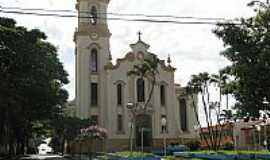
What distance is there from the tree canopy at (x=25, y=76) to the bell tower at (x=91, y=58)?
2016 centimetres

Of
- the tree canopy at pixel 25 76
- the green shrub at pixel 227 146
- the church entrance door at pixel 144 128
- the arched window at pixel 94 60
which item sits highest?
the arched window at pixel 94 60

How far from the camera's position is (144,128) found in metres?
69.2

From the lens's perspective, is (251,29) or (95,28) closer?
(251,29)

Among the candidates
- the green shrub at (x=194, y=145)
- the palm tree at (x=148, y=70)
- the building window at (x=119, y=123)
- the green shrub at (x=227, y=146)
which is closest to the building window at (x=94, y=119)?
the building window at (x=119, y=123)

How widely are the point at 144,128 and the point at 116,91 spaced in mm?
6215

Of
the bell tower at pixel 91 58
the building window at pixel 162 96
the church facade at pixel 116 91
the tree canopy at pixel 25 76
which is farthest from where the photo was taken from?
the building window at pixel 162 96

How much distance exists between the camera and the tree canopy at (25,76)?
3947 cm

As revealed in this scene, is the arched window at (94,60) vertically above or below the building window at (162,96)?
above

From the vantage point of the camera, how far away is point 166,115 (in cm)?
7062

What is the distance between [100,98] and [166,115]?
30.5ft

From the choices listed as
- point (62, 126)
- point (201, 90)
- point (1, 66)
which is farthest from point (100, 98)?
point (1, 66)

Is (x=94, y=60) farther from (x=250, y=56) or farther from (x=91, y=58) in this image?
(x=250, y=56)

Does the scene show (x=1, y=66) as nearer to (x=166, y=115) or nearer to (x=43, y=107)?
(x=43, y=107)

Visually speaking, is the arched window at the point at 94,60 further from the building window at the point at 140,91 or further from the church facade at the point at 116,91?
the building window at the point at 140,91
